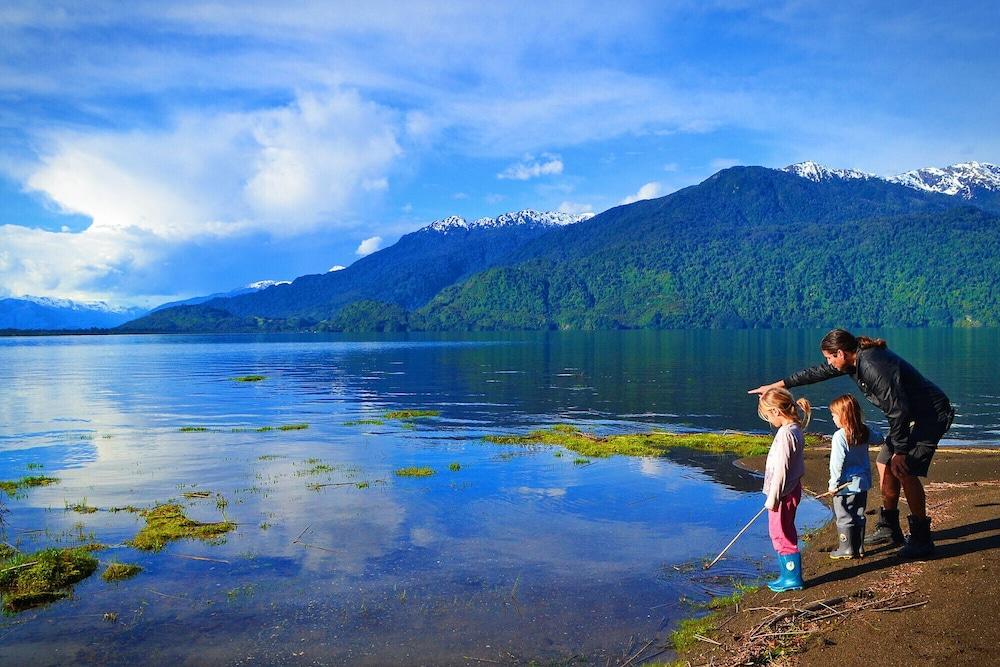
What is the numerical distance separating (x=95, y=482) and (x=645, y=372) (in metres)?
69.5

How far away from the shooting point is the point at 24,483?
26156mm

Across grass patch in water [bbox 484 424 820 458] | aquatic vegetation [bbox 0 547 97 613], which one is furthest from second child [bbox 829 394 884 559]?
grass patch in water [bbox 484 424 820 458]

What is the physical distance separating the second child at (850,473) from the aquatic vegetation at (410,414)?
36.0 meters

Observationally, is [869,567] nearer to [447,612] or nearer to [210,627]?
[447,612]

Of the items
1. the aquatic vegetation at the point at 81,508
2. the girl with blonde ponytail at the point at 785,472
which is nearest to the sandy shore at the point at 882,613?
the girl with blonde ponytail at the point at 785,472

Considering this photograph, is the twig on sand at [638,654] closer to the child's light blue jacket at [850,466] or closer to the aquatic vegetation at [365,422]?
the child's light blue jacket at [850,466]

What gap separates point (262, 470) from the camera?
2797cm

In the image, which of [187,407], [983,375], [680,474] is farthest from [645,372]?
[680,474]

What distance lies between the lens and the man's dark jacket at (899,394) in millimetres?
11227

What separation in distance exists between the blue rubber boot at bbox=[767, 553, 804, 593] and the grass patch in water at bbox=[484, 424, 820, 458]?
18.7 m

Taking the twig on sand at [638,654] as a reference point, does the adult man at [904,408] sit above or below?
above

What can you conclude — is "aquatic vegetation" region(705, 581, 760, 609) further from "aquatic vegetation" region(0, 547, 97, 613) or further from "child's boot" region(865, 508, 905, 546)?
"aquatic vegetation" region(0, 547, 97, 613)

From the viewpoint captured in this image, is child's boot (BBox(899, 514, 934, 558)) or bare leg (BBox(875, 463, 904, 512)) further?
bare leg (BBox(875, 463, 904, 512))

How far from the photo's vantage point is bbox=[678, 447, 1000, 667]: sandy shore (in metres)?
8.91
